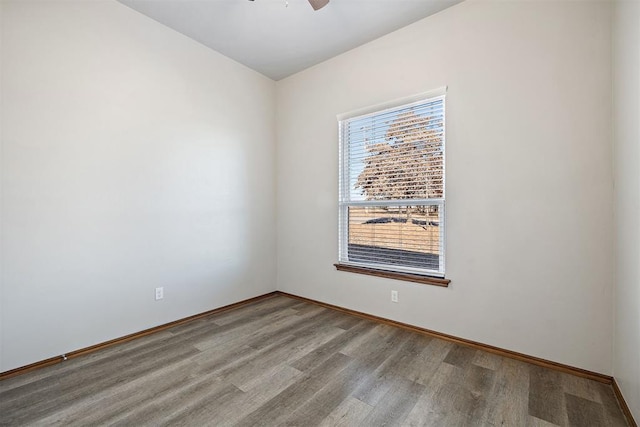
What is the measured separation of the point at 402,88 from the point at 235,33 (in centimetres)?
175

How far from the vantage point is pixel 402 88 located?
109 inches

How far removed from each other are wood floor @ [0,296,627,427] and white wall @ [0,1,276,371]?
0.45 metres

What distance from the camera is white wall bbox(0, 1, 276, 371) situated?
2.01m

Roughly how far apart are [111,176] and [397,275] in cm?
273

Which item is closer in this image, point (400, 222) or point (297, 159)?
point (400, 222)

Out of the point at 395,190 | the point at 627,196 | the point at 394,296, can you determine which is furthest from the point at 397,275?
the point at 627,196

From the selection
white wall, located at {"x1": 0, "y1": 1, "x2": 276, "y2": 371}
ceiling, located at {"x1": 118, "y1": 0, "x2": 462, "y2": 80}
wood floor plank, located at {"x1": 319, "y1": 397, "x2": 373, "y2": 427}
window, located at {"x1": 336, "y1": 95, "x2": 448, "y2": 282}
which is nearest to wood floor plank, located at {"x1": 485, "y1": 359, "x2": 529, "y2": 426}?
wood floor plank, located at {"x1": 319, "y1": 397, "x2": 373, "y2": 427}

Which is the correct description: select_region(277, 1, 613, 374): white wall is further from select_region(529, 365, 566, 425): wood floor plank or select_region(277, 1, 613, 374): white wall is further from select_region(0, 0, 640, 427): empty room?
select_region(529, 365, 566, 425): wood floor plank

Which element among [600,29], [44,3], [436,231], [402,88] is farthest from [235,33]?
[600,29]

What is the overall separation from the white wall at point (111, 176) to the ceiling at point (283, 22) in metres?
0.21

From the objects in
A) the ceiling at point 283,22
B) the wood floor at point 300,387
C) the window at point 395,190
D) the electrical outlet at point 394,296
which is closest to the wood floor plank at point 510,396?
the wood floor at point 300,387

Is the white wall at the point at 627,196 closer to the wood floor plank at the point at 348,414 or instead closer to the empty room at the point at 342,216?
the empty room at the point at 342,216

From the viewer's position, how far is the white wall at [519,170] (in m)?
1.92

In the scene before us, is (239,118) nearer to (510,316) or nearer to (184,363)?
(184,363)
